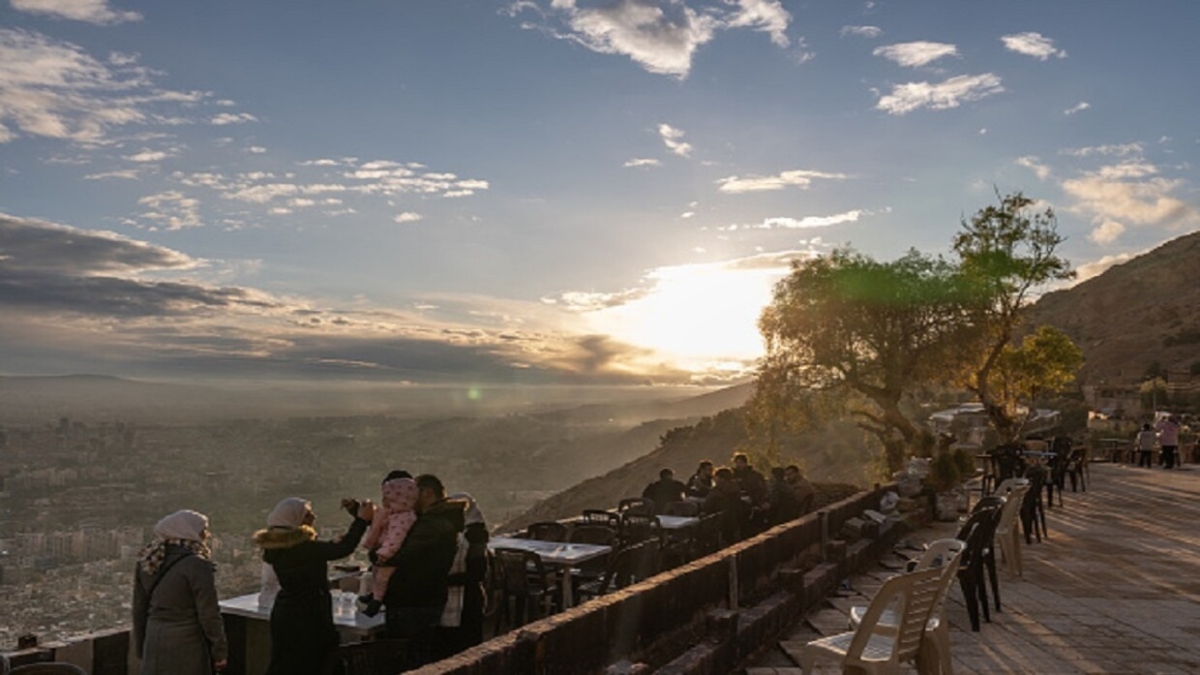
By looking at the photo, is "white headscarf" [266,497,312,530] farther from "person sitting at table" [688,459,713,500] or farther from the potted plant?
the potted plant

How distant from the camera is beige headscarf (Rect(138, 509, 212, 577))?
14.7 feet

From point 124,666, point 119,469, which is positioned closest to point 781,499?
point 124,666

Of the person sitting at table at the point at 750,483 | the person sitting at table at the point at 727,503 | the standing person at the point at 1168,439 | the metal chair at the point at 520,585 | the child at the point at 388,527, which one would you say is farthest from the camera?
the standing person at the point at 1168,439

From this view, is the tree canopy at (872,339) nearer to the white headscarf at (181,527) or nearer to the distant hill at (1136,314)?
the white headscarf at (181,527)

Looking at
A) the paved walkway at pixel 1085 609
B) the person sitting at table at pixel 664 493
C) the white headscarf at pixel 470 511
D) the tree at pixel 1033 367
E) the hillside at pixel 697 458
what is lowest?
the hillside at pixel 697 458

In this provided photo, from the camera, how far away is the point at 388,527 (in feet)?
17.5

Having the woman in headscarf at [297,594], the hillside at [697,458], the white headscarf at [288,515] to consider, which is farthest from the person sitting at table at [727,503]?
the hillside at [697,458]

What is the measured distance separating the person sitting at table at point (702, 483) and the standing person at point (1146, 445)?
16218mm

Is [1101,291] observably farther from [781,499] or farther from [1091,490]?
[781,499]

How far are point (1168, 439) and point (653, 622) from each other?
21889 mm

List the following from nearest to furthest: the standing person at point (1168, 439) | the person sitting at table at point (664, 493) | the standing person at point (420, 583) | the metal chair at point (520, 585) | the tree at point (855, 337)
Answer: the standing person at point (420, 583) → the metal chair at point (520, 585) → the person sitting at table at point (664, 493) → the tree at point (855, 337) → the standing person at point (1168, 439)

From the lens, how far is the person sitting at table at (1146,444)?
23219mm

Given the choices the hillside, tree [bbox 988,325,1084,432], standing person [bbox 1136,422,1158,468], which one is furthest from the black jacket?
the hillside

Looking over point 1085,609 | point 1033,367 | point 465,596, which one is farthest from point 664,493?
point 1033,367
